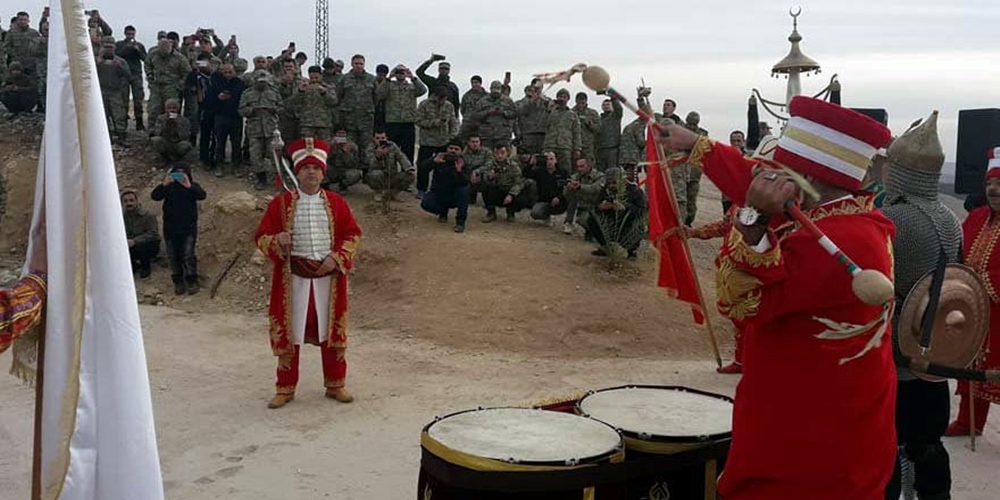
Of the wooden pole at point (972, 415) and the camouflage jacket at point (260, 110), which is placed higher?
the camouflage jacket at point (260, 110)

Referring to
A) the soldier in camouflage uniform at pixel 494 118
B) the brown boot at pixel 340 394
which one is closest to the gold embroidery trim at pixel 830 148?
the brown boot at pixel 340 394

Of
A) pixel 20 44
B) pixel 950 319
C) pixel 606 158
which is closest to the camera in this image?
pixel 950 319

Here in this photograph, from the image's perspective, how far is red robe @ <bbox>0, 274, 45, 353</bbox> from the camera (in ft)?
7.80

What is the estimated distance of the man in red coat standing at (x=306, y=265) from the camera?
22.8 feet

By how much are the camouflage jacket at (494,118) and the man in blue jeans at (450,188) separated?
2.10 m

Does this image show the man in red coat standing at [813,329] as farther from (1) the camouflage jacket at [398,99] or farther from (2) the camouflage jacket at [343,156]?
(1) the camouflage jacket at [398,99]

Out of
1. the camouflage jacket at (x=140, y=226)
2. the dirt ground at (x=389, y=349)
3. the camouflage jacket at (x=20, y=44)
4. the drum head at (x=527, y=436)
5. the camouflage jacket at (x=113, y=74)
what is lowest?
the dirt ground at (x=389, y=349)

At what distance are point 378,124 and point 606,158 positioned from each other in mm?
4235

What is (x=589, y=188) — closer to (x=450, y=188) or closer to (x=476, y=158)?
(x=450, y=188)

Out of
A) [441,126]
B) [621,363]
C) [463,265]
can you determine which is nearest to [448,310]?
[463,265]

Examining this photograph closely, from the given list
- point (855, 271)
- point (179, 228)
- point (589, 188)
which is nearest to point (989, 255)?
point (855, 271)

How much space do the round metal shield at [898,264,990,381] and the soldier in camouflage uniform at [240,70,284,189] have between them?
11579 millimetres

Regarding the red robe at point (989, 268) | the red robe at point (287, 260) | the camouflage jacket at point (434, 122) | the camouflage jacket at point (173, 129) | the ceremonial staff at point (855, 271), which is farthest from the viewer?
the camouflage jacket at point (434, 122)

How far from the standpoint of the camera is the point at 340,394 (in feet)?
23.7
